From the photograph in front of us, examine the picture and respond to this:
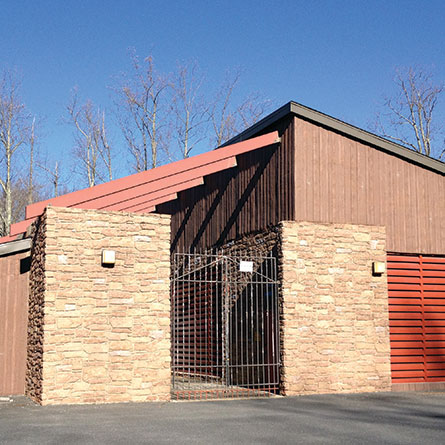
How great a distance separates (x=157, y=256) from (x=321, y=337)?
3.50 meters

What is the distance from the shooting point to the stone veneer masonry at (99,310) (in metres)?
10.1

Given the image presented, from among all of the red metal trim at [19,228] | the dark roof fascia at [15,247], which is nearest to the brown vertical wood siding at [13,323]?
the dark roof fascia at [15,247]

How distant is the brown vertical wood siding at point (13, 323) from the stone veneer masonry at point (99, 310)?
545 millimetres

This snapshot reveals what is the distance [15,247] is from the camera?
11.7 m

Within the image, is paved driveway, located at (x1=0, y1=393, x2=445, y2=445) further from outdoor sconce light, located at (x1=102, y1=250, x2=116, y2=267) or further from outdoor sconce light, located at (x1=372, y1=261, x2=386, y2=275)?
outdoor sconce light, located at (x1=372, y1=261, x2=386, y2=275)

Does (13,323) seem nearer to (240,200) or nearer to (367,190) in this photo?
(240,200)

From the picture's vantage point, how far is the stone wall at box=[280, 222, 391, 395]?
1165 cm

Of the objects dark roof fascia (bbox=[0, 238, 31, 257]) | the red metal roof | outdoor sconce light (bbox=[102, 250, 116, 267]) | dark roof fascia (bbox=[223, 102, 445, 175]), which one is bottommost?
outdoor sconce light (bbox=[102, 250, 116, 267])

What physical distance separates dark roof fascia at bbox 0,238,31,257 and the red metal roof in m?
0.32

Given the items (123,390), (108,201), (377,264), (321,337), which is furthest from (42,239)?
(377,264)

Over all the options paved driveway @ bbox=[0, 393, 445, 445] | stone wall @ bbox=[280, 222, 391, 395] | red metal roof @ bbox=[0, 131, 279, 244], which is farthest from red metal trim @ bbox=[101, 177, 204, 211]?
paved driveway @ bbox=[0, 393, 445, 445]

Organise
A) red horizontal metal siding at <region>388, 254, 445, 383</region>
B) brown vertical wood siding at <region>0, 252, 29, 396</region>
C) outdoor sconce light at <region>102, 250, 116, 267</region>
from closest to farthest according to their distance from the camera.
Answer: outdoor sconce light at <region>102, 250, 116, 267</region>, brown vertical wood siding at <region>0, 252, 29, 396</region>, red horizontal metal siding at <region>388, 254, 445, 383</region>

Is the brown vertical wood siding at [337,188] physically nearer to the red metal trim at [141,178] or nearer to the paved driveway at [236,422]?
the red metal trim at [141,178]

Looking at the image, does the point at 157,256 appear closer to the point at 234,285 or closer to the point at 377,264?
the point at 234,285
